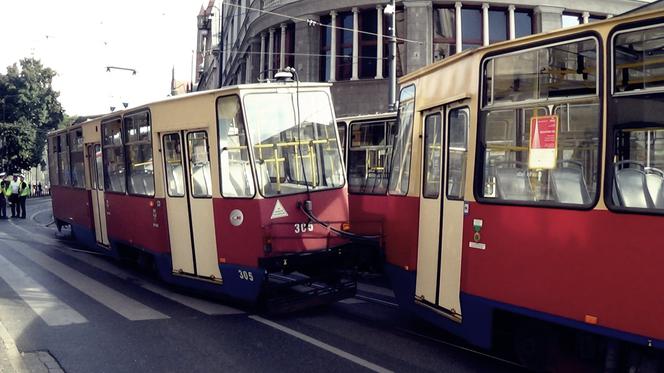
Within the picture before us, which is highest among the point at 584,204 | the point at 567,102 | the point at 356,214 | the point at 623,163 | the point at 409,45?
the point at 409,45

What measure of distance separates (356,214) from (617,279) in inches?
289

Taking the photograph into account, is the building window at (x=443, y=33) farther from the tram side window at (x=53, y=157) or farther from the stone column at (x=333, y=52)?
the tram side window at (x=53, y=157)

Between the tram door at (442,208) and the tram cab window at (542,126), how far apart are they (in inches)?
18.9

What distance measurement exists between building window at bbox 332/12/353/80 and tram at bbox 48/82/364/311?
1882 cm

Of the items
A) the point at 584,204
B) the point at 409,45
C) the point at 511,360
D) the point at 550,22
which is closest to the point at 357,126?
the point at 511,360

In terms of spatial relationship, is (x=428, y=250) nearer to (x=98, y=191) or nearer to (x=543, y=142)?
(x=543, y=142)

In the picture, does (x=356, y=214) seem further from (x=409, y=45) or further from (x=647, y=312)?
(x=409, y=45)

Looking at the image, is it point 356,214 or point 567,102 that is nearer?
point 567,102

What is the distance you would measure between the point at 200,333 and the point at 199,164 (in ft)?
9.01

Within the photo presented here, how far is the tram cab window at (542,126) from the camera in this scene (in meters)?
5.21

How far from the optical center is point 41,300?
9.38 meters

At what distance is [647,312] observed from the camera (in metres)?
4.65

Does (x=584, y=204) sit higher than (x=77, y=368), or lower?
higher

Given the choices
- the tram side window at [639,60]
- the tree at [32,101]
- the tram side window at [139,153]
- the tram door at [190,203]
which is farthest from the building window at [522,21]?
the tree at [32,101]
